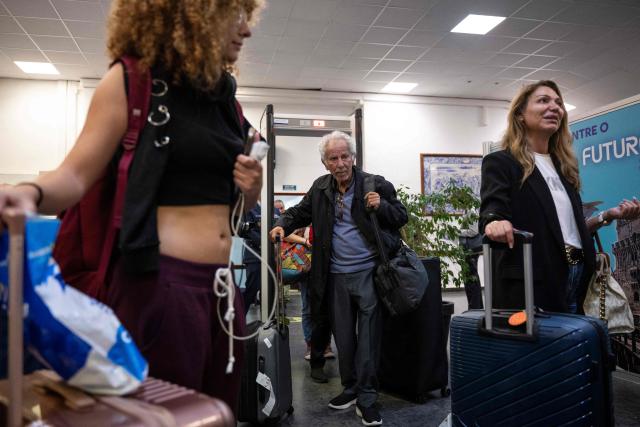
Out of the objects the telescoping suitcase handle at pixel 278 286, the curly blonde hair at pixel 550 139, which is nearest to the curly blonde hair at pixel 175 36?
the curly blonde hair at pixel 550 139

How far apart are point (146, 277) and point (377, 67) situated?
6.64 meters

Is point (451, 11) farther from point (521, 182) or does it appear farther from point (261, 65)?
point (521, 182)

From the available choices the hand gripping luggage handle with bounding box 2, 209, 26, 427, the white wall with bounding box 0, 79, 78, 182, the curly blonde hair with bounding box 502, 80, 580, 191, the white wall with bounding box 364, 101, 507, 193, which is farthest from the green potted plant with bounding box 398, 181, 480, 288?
the white wall with bounding box 0, 79, 78, 182

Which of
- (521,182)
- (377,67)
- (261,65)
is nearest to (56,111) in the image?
(261,65)

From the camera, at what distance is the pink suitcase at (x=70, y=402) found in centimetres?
49

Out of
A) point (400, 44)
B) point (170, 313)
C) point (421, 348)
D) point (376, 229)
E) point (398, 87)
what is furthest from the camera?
point (398, 87)

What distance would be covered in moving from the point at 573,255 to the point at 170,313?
1446mm

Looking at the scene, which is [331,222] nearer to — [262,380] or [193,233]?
[262,380]

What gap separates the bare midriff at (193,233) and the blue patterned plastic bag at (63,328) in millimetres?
256

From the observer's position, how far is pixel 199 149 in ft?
2.78

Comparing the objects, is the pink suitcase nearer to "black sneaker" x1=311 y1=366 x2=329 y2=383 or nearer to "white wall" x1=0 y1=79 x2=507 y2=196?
"black sneaker" x1=311 y1=366 x2=329 y2=383

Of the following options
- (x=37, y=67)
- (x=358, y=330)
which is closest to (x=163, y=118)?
(x=358, y=330)

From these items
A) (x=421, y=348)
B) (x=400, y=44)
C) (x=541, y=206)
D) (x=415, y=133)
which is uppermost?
(x=400, y=44)

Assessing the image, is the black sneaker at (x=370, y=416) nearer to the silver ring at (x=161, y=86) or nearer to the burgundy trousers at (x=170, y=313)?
the burgundy trousers at (x=170, y=313)
